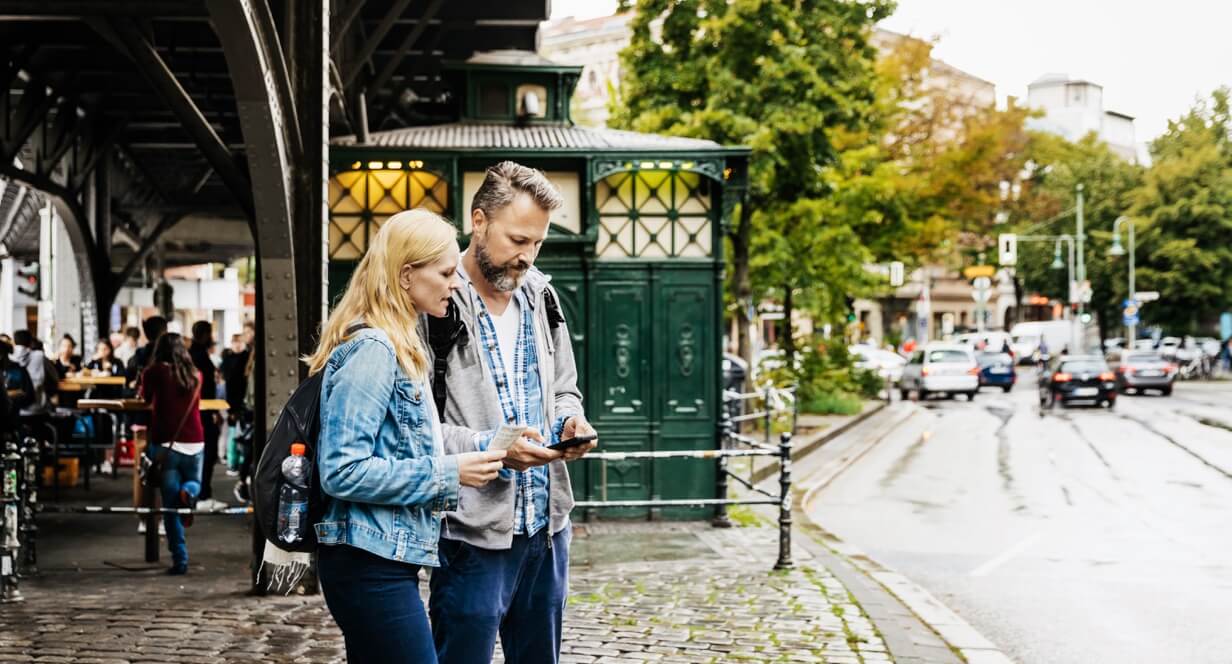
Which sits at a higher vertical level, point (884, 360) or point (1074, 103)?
point (1074, 103)

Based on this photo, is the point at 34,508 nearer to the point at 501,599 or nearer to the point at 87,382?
the point at 501,599

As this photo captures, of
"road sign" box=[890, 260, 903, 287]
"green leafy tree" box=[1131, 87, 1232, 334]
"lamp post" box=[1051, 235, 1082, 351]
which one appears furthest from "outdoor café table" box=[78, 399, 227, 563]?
"lamp post" box=[1051, 235, 1082, 351]

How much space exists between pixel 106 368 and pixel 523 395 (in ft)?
60.7

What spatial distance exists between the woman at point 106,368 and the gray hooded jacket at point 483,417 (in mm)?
16179

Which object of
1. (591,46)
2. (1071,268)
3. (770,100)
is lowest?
(1071,268)

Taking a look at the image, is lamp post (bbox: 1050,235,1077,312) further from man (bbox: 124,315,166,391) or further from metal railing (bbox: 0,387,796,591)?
metal railing (bbox: 0,387,796,591)

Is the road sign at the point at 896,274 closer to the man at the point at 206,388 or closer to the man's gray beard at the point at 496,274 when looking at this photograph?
the man at the point at 206,388

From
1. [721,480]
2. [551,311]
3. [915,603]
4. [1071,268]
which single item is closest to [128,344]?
[721,480]

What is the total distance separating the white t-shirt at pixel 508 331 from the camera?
12.9 ft

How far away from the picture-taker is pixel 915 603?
29.9 feet

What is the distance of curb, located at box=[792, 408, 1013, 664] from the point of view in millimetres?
7524

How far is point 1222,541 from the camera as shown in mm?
12594

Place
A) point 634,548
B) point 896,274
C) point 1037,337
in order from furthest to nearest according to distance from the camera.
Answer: point 1037,337, point 896,274, point 634,548

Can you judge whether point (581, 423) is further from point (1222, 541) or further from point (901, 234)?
point (901, 234)
